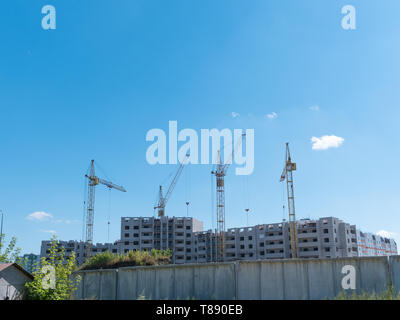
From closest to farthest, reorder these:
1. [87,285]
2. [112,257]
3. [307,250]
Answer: [87,285] < [112,257] < [307,250]

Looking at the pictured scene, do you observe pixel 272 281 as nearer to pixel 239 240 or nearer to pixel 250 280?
pixel 250 280

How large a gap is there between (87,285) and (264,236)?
99.3 meters

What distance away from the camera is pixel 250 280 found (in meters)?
19.4

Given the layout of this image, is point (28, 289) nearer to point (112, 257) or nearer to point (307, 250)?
point (112, 257)

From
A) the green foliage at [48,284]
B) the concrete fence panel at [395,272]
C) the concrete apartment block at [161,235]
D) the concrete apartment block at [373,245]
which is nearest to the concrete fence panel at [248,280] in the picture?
the concrete fence panel at [395,272]

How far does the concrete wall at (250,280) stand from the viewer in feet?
58.8

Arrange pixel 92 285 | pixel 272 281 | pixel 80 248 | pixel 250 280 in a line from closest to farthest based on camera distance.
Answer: pixel 272 281, pixel 250 280, pixel 92 285, pixel 80 248

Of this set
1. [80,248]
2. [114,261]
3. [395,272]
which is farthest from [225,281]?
[80,248]

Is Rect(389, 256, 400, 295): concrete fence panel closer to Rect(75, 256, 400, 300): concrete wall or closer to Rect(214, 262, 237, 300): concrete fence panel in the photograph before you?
Rect(75, 256, 400, 300): concrete wall

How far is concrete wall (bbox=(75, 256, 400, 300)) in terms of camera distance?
17.9 metres
